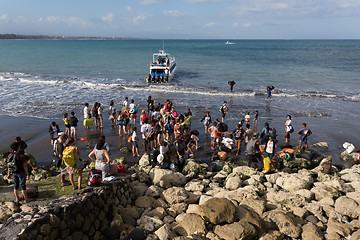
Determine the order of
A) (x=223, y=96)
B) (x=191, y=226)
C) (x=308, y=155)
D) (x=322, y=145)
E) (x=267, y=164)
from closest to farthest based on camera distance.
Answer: (x=191, y=226), (x=267, y=164), (x=308, y=155), (x=322, y=145), (x=223, y=96)

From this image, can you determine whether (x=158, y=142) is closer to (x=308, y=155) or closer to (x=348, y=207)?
(x=308, y=155)

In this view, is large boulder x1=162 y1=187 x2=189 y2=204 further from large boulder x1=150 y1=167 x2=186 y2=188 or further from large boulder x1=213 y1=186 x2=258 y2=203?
large boulder x1=213 y1=186 x2=258 y2=203

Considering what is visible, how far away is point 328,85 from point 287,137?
78.9 feet

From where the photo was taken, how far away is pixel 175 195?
8.33 meters

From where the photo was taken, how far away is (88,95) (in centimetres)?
2708

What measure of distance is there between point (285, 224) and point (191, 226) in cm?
240

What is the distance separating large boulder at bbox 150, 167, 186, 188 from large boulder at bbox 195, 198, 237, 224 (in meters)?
2.53

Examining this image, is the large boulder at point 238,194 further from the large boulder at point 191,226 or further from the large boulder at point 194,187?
the large boulder at point 191,226

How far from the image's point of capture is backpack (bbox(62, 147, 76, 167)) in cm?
731

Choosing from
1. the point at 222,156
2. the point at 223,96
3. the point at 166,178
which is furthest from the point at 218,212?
the point at 223,96

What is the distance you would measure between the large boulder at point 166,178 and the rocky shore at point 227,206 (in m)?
0.02

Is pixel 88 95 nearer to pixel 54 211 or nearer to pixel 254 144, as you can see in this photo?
pixel 254 144

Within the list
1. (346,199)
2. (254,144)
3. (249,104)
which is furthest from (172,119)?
(249,104)

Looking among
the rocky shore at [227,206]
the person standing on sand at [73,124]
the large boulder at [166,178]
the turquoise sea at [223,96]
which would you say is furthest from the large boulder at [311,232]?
the person standing on sand at [73,124]
